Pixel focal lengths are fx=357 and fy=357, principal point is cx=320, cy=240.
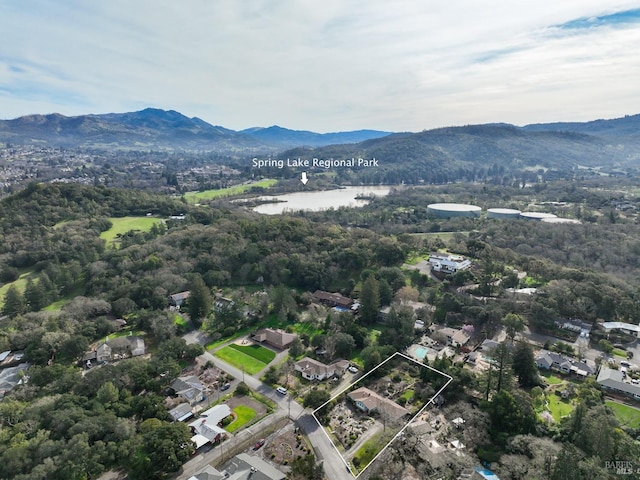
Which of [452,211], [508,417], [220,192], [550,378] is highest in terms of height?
[220,192]

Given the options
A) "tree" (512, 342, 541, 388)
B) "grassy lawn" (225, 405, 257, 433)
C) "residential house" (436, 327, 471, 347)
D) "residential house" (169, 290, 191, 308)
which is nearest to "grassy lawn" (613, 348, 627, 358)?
"tree" (512, 342, 541, 388)

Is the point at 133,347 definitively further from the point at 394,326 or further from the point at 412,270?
the point at 412,270

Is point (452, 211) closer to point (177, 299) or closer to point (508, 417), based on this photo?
point (177, 299)

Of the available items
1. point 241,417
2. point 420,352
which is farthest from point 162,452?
point 420,352

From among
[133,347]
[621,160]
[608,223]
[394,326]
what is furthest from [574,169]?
[133,347]

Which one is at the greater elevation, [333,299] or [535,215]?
Answer: [535,215]

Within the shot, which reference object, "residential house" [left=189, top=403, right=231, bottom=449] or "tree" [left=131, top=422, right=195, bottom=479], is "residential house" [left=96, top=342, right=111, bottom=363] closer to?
"residential house" [left=189, top=403, right=231, bottom=449]
